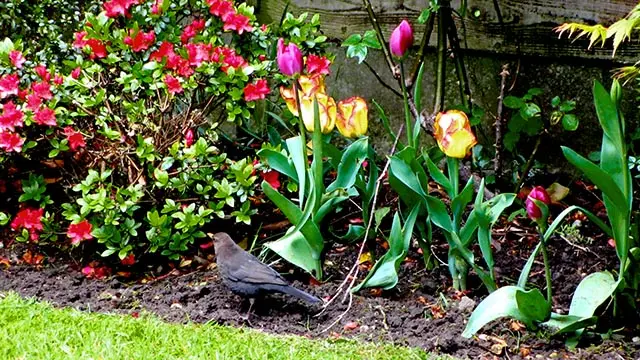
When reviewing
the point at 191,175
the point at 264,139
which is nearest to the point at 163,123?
the point at 191,175

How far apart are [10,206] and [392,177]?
218 cm

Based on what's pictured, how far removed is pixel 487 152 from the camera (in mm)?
5312

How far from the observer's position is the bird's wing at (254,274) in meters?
3.78

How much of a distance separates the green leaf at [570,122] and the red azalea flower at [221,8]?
1.74 metres

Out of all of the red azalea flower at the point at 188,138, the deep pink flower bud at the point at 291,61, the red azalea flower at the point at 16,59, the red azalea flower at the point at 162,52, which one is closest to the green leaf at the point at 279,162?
the red azalea flower at the point at 188,138

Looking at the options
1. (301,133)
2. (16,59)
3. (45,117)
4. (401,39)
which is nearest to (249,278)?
(301,133)

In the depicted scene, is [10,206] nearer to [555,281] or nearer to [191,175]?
[191,175]

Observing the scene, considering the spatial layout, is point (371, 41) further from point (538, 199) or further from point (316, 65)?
point (538, 199)

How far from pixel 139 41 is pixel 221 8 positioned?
1.44 ft

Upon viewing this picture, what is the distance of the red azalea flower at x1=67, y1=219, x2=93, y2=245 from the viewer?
14.0ft

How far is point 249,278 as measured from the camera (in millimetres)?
3793

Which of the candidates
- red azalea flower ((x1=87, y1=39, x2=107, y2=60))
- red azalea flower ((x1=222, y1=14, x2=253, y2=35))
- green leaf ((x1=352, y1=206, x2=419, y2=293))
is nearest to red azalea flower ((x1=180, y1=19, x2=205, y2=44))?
red azalea flower ((x1=222, y1=14, x2=253, y2=35))

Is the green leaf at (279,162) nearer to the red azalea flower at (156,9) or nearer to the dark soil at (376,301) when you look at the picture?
the dark soil at (376,301)

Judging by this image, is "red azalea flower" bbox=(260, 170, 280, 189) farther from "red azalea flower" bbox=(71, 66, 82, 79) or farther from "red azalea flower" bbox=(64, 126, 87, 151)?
"red azalea flower" bbox=(71, 66, 82, 79)
